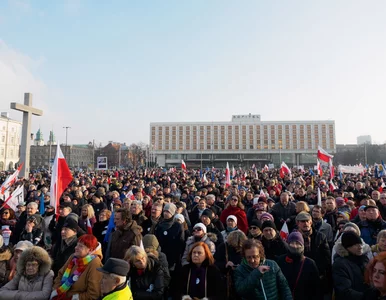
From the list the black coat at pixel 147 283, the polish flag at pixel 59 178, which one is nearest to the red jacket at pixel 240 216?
the black coat at pixel 147 283

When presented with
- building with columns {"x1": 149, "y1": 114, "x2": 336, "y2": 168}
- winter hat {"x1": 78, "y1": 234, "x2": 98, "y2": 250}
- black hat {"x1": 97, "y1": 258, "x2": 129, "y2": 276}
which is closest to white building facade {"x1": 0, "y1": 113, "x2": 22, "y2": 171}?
building with columns {"x1": 149, "y1": 114, "x2": 336, "y2": 168}

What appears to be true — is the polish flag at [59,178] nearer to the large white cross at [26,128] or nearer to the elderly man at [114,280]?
the elderly man at [114,280]

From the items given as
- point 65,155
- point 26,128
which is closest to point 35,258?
point 26,128

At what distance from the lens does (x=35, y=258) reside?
3.91 meters

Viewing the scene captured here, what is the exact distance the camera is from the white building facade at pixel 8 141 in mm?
84100

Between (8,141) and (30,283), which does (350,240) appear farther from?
(8,141)

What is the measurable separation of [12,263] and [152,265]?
2103mm

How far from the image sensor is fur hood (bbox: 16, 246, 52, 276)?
12.8ft

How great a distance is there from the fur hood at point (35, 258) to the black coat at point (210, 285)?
5.64 ft

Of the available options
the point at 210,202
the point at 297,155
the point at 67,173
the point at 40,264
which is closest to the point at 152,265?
the point at 40,264

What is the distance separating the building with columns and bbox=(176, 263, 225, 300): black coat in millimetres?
78437

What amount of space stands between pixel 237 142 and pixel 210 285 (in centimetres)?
8096

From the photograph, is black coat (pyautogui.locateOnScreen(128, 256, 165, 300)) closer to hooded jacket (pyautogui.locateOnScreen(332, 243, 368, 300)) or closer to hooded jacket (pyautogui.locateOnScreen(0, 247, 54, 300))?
hooded jacket (pyautogui.locateOnScreen(0, 247, 54, 300))

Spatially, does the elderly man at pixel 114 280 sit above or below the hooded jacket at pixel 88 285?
above
